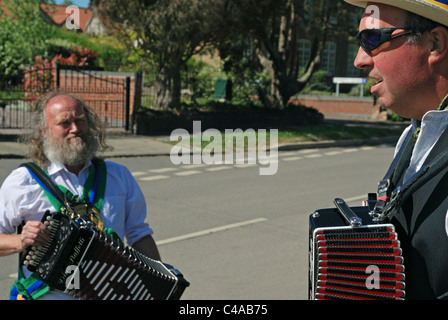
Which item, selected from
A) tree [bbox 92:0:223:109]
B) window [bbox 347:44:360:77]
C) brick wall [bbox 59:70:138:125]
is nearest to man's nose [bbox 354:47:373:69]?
tree [bbox 92:0:223:109]

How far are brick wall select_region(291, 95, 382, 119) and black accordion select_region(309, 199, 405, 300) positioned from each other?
30.3m

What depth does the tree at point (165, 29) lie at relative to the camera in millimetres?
18719

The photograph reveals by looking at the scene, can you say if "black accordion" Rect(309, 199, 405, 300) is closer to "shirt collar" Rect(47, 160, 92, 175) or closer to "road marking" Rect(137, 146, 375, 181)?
"shirt collar" Rect(47, 160, 92, 175)

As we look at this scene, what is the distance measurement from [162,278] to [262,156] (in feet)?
44.3

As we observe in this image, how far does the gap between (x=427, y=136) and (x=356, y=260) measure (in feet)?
1.43

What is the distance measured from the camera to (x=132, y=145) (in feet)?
56.3

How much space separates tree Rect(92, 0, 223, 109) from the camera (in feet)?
61.4

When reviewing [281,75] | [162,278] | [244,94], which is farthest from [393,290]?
[244,94]

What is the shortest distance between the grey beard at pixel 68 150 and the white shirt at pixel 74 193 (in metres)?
0.04

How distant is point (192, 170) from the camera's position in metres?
13.6

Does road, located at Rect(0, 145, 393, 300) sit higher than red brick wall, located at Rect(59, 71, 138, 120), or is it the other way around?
red brick wall, located at Rect(59, 71, 138, 120)

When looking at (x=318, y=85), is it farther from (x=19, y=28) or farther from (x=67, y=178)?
(x=67, y=178)

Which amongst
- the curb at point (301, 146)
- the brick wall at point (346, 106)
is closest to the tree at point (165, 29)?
the curb at point (301, 146)
